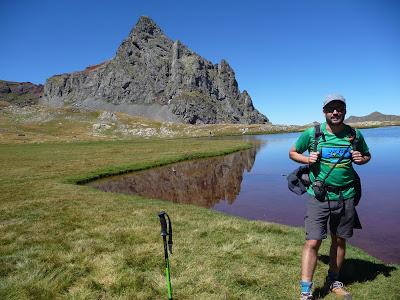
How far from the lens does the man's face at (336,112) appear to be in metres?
7.62

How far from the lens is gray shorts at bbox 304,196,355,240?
773 centimetres

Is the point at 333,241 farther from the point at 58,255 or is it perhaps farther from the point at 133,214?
the point at 133,214

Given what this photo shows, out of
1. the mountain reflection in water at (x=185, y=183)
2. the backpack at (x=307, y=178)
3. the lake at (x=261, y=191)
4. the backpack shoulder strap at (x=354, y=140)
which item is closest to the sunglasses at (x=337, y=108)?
the backpack at (x=307, y=178)

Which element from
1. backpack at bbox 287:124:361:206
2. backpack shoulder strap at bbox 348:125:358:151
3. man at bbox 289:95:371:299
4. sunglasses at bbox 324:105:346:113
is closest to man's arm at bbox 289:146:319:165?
man at bbox 289:95:371:299

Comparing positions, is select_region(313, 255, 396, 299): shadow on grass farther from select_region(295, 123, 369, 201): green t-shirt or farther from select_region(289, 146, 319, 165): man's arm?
select_region(289, 146, 319, 165): man's arm

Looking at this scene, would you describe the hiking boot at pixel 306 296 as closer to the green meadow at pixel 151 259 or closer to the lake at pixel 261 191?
the green meadow at pixel 151 259

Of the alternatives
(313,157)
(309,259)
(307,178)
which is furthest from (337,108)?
(309,259)

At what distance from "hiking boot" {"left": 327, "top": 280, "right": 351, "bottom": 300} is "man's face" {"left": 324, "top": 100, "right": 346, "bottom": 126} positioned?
387cm

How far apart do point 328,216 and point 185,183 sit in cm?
2491

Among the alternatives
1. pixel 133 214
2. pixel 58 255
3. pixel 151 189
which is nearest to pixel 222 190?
pixel 151 189

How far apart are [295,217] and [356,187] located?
11.7 metres

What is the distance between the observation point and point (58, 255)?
431 inches

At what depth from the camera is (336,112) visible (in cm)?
760

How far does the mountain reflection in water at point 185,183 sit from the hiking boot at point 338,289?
15.4 meters
